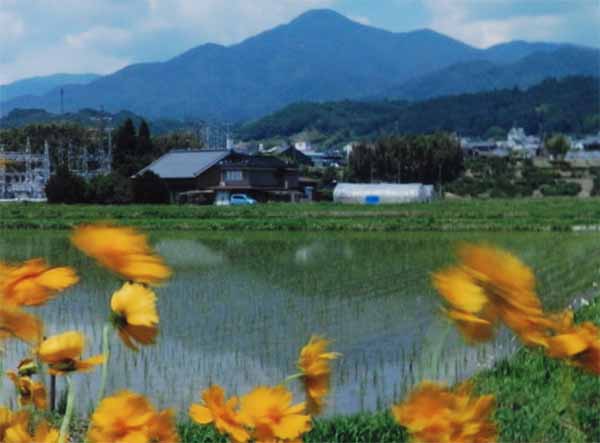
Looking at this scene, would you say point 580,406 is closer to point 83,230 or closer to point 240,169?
point 83,230

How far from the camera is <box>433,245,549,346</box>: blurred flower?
1.73 ft

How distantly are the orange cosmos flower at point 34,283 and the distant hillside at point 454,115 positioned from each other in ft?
282

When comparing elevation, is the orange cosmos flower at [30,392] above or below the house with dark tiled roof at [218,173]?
above

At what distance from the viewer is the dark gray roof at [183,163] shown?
29562 mm

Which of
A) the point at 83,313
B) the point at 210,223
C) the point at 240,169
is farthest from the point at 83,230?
the point at 240,169

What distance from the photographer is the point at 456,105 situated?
100 meters

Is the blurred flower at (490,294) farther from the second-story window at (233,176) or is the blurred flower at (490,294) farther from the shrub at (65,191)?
the second-story window at (233,176)

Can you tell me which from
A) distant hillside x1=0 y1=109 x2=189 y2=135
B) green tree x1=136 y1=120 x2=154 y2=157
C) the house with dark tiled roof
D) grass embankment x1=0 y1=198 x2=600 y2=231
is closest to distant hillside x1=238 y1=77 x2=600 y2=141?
distant hillside x1=0 y1=109 x2=189 y2=135

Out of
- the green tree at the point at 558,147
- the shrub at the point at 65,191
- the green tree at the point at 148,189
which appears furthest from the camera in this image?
the green tree at the point at 558,147

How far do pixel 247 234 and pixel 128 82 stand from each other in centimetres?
13554

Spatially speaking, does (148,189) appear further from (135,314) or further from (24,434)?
(135,314)

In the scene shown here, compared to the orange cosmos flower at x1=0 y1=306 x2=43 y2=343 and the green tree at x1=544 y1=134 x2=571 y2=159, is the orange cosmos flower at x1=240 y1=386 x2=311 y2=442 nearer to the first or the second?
the orange cosmos flower at x1=0 y1=306 x2=43 y2=343

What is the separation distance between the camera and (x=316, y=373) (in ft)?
2.51

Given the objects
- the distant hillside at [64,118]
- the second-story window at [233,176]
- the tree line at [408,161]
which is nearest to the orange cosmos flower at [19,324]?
the distant hillside at [64,118]
